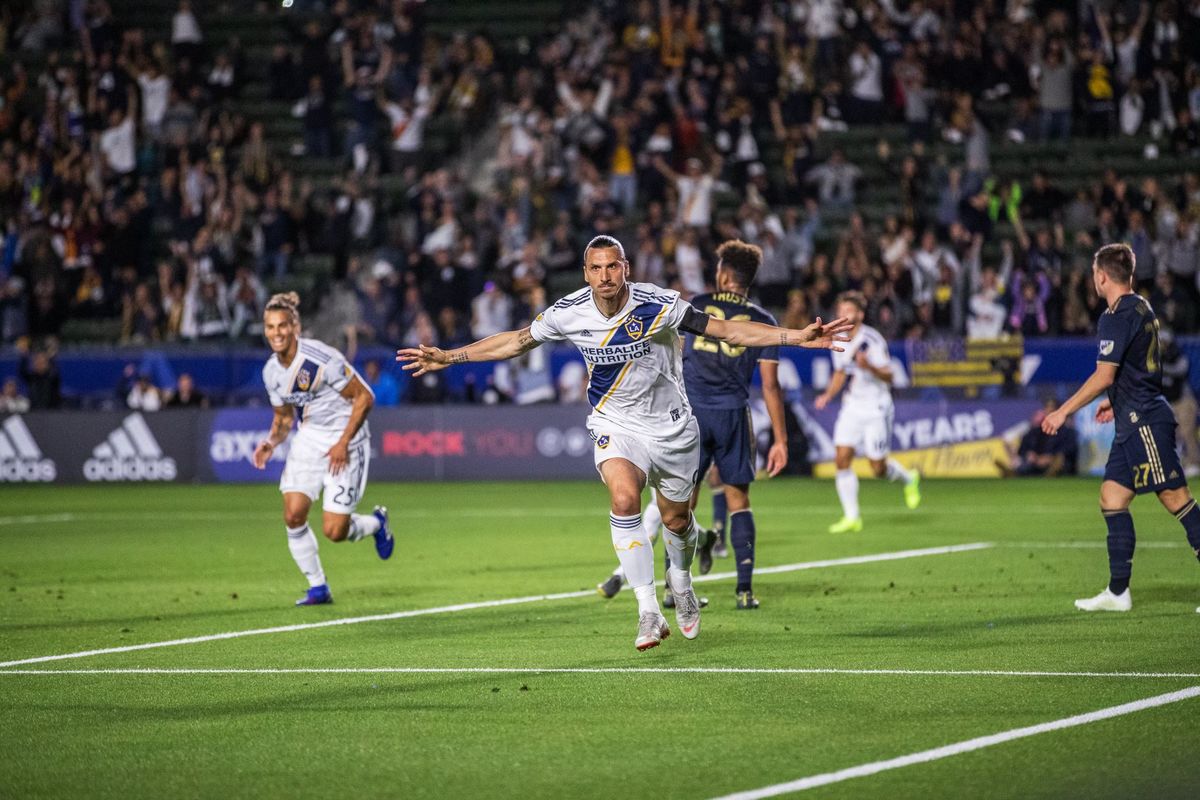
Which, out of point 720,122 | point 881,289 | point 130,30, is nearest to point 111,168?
point 130,30

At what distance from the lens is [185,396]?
2841 centimetres

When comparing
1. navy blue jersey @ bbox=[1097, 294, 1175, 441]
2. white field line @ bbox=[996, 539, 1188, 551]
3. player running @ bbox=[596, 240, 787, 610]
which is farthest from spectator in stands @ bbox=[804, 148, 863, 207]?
navy blue jersey @ bbox=[1097, 294, 1175, 441]

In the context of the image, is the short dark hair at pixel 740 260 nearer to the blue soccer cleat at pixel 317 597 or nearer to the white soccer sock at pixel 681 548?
the white soccer sock at pixel 681 548

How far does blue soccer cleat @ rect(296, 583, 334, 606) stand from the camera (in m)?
12.6

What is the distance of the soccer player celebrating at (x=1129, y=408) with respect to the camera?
10.9m

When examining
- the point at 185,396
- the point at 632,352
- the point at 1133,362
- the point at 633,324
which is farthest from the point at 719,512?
the point at 185,396

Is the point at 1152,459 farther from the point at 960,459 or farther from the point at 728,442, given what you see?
the point at 960,459

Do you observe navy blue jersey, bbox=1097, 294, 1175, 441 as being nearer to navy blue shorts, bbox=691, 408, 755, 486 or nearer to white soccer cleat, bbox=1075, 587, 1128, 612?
white soccer cleat, bbox=1075, 587, 1128, 612

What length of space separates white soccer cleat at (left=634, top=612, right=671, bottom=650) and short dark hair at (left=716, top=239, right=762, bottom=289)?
2959 mm

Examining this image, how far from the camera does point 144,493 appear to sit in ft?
86.2

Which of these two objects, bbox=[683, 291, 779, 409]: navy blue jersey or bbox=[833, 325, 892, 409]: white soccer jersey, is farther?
bbox=[833, 325, 892, 409]: white soccer jersey

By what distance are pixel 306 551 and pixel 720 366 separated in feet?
11.0

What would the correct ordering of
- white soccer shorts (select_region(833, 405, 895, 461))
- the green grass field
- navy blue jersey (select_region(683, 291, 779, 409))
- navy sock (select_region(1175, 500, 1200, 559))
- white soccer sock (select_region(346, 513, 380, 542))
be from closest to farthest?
the green grass field
navy sock (select_region(1175, 500, 1200, 559))
navy blue jersey (select_region(683, 291, 779, 409))
white soccer sock (select_region(346, 513, 380, 542))
white soccer shorts (select_region(833, 405, 895, 461))

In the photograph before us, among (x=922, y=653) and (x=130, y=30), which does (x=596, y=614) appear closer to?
(x=922, y=653)
